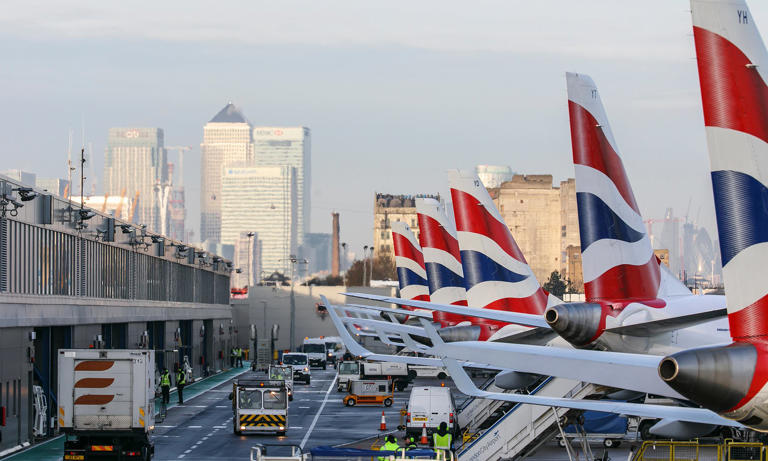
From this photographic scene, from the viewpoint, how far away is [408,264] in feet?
258

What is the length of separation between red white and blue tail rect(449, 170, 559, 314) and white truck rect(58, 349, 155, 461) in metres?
12.1

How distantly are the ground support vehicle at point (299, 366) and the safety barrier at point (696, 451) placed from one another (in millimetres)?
66700

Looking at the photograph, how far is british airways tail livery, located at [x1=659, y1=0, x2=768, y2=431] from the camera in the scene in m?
13.4

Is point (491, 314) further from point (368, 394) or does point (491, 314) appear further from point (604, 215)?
point (368, 394)

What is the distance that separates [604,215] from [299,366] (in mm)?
74602

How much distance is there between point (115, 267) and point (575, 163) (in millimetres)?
52582

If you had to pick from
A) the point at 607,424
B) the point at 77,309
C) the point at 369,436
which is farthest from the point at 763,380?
the point at 77,309

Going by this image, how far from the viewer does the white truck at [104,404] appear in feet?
135

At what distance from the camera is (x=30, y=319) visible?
5191 centimetres

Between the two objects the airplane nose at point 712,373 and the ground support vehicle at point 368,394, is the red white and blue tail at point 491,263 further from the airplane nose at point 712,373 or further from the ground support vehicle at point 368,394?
the ground support vehicle at point 368,394

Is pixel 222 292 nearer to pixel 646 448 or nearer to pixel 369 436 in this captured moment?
pixel 369 436

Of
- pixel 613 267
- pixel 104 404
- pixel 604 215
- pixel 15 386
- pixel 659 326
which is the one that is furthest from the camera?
pixel 15 386

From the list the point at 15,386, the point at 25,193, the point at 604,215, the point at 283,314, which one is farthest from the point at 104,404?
the point at 283,314

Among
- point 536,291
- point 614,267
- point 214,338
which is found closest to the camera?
point 614,267
